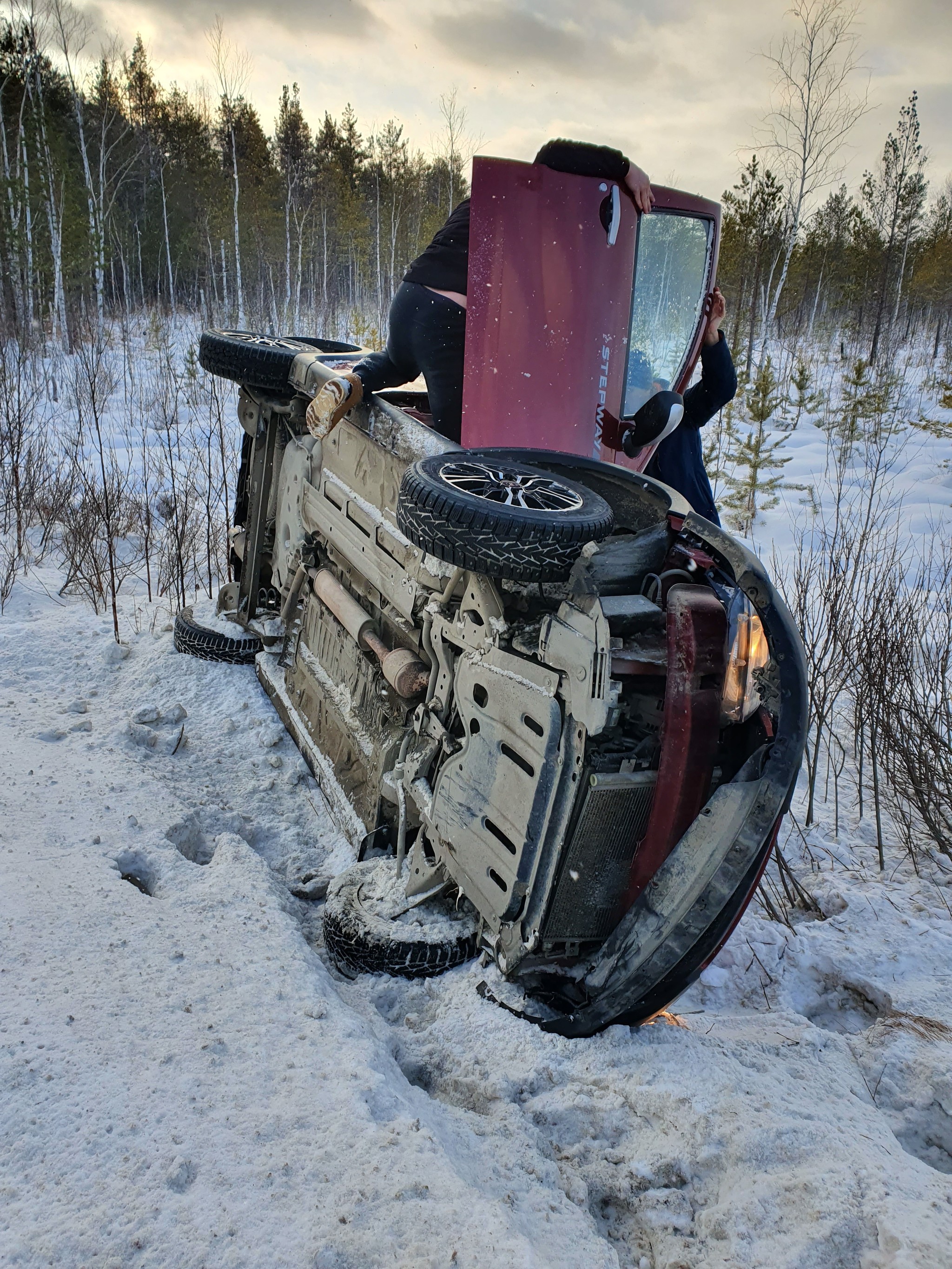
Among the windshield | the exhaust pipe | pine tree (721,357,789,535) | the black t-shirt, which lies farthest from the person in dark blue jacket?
pine tree (721,357,789,535)

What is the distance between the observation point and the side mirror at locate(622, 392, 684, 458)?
300 centimetres

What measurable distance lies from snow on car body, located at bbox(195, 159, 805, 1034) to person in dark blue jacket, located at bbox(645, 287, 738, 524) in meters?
0.32

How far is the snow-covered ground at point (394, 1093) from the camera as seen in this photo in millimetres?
1414

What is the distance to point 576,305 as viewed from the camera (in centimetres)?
280

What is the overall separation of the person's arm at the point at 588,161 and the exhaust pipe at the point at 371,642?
5.78 feet

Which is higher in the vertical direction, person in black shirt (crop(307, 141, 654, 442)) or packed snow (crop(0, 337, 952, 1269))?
person in black shirt (crop(307, 141, 654, 442))

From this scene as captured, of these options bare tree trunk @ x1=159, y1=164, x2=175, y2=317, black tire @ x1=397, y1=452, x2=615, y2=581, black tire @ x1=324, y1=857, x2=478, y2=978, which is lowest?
black tire @ x1=324, y1=857, x2=478, y2=978

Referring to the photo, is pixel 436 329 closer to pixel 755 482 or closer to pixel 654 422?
pixel 654 422

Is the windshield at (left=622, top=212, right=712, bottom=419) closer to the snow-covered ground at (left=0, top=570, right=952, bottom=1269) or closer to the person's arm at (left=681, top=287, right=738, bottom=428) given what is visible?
the person's arm at (left=681, top=287, right=738, bottom=428)

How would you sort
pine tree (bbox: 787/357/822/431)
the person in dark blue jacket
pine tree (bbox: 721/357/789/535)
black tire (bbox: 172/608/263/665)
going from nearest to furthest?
the person in dark blue jacket
black tire (bbox: 172/608/263/665)
pine tree (bbox: 721/357/789/535)
pine tree (bbox: 787/357/822/431)

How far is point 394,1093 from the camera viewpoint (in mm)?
1735

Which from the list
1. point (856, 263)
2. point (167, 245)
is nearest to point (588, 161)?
point (167, 245)

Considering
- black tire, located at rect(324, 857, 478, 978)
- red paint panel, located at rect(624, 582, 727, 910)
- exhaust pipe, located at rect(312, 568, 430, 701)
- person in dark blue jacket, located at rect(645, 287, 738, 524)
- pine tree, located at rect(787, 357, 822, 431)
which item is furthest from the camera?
pine tree, located at rect(787, 357, 822, 431)

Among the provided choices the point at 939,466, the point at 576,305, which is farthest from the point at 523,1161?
the point at 939,466
